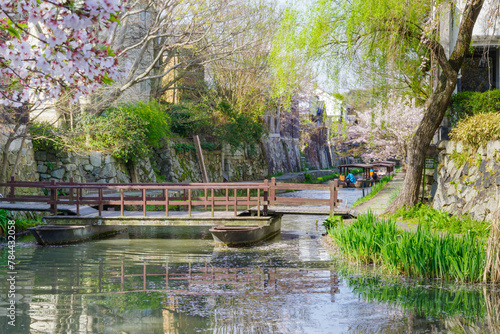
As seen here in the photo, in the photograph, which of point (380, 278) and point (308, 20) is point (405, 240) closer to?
point (380, 278)

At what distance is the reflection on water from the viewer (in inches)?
250

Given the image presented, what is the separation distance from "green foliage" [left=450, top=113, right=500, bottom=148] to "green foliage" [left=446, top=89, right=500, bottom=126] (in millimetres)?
418

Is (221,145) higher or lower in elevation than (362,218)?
higher

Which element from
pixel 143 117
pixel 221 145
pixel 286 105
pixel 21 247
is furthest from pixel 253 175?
pixel 21 247

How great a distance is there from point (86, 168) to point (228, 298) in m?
15.0

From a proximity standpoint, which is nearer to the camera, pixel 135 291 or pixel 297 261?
pixel 135 291

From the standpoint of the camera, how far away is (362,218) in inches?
434

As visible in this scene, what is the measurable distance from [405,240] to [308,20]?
7401 mm

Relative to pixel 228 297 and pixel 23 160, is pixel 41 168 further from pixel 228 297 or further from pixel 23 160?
pixel 228 297

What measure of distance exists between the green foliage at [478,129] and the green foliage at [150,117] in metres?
14.0

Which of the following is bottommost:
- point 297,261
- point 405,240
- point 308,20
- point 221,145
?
point 297,261

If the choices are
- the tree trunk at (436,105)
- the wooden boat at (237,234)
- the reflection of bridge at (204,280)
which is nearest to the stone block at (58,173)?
the wooden boat at (237,234)

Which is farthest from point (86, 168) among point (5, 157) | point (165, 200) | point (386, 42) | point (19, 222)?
point (386, 42)

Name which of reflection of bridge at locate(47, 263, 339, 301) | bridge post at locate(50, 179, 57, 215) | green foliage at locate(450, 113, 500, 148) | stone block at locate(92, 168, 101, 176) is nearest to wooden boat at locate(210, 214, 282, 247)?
reflection of bridge at locate(47, 263, 339, 301)
